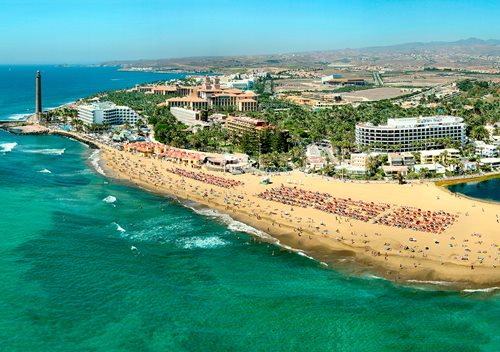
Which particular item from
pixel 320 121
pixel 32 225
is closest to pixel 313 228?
pixel 32 225

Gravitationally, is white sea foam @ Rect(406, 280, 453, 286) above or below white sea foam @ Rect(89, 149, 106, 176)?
below

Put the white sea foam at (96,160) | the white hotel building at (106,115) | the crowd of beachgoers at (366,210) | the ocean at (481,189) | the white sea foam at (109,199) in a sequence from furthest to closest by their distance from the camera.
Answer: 1. the white hotel building at (106,115)
2. the white sea foam at (96,160)
3. the ocean at (481,189)
4. the white sea foam at (109,199)
5. the crowd of beachgoers at (366,210)

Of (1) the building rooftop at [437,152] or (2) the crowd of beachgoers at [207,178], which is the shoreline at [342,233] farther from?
(1) the building rooftop at [437,152]

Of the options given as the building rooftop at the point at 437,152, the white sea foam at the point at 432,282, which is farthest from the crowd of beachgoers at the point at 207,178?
the white sea foam at the point at 432,282

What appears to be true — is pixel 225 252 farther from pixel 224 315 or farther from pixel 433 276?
pixel 433 276

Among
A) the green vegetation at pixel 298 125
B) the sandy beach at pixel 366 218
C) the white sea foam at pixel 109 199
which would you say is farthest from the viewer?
the green vegetation at pixel 298 125

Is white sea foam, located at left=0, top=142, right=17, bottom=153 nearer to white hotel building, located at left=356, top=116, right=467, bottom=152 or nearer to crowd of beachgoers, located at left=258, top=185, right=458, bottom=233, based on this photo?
crowd of beachgoers, located at left=258, top=185, right=458, bottom=233

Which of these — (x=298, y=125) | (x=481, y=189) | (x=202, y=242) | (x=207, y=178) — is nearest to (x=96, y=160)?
(x=207, y=178)

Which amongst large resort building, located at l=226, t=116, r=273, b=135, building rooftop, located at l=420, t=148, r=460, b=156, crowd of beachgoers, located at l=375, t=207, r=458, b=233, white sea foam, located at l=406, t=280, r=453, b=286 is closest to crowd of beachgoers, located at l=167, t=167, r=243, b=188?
large resort building, located at l=226, t=116, r=273, b=135
